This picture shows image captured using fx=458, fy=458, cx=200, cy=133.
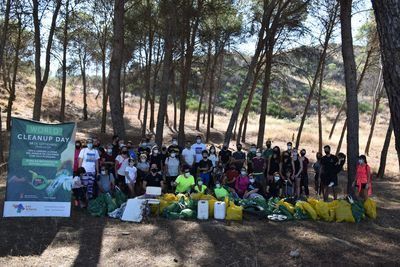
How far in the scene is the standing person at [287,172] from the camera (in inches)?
497

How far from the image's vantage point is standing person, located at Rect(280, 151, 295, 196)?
41.4 ft

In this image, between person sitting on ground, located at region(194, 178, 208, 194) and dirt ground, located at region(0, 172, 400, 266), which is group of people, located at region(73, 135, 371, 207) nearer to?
person sitting on ground, located at region(194, 178, 208, 194)

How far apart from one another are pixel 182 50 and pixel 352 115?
1043cm

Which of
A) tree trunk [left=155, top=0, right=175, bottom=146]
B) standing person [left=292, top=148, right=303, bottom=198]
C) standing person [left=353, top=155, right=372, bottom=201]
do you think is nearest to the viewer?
standing person [left=353, top=155, right=372, bottom=201]

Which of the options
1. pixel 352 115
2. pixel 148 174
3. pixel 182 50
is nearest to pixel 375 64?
pixel 182 50

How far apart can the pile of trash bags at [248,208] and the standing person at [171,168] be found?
150 centimetres

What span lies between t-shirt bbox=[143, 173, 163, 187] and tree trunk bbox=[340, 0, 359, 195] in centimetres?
561

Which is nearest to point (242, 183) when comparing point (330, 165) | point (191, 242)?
point (330, 165)

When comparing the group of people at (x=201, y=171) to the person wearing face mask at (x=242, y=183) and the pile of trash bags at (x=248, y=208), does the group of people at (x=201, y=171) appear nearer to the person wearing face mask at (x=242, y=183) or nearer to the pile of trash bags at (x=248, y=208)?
the person wearing face mask at (x=242, y=183)

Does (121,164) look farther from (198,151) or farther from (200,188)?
(198,151)

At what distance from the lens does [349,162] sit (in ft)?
44.4

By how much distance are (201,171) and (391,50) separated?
8836 millimetres

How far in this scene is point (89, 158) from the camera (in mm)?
11484

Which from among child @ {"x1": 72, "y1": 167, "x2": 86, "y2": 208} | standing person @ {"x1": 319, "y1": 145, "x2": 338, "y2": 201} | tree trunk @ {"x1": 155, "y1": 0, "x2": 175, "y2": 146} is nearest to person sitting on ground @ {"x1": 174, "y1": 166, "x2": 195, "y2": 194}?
child @ {"x1": 72, "y1": 167, "x2": 86, "y2": 208}
